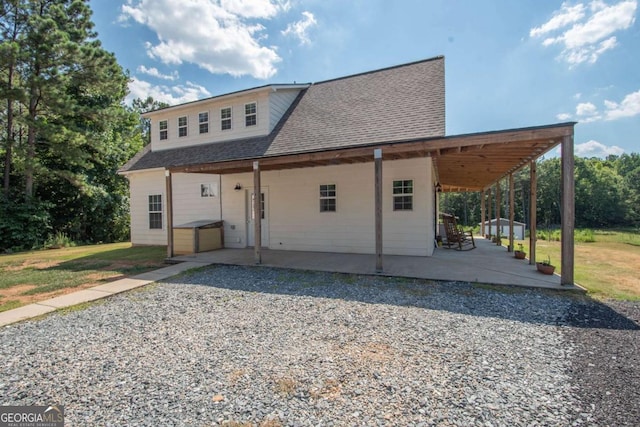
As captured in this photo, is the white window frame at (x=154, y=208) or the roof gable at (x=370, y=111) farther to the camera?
the white window frame at (x=154, y=208)

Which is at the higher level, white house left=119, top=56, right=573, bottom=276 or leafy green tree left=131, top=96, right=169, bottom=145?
leafy green tree left=131, top=96, right=169, bottom=145

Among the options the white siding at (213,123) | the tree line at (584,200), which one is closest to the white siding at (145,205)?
the white siding at (213,123)

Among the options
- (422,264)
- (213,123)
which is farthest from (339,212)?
(213,123)

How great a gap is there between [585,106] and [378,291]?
126ft

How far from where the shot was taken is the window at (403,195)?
9.04 meters

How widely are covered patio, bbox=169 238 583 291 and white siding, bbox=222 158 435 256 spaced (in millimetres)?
561

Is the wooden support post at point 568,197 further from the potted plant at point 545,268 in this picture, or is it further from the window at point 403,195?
the window at point 403,195

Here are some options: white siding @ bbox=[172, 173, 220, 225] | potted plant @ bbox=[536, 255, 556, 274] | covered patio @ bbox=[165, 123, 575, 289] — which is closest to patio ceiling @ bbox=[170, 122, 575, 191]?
covered patio @ bbox=[165, 123, 575, 289]

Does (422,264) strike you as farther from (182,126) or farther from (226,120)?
(182,126)

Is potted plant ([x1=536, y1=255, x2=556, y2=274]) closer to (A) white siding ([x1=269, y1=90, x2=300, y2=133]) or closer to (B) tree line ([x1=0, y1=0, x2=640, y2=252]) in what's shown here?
(A) white siding ([x1=269, y1=90, x2=300, y2=133])

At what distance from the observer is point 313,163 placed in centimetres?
956

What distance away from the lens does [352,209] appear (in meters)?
9.73

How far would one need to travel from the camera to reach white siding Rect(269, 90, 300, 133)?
11434 mm

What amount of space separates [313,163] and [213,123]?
556cm
